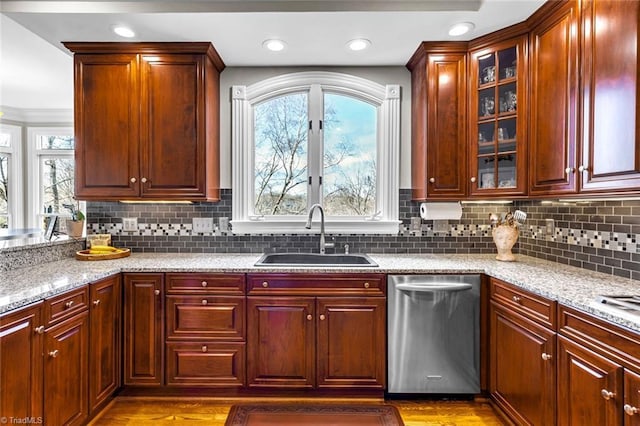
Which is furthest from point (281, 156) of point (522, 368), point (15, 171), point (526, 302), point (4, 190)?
point (4, 190)

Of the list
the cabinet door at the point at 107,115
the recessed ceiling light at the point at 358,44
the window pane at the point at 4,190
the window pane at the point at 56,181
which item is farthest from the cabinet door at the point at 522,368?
the window pane at the point at 4,190

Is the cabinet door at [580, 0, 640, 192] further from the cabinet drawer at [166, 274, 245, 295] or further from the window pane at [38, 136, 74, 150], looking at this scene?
the window pane at [38, 136, 74, 150]

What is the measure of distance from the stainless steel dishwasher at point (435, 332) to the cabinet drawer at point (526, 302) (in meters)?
0.15

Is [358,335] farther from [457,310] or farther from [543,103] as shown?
[543,103]

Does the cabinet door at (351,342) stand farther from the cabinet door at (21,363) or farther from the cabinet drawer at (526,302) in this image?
the cabinet door at (21,363)

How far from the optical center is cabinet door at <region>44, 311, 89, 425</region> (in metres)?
1.61

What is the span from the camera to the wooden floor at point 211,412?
81.1 inches

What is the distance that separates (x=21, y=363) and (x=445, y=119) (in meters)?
2.75

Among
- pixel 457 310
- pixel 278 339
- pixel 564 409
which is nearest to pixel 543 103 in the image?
pixel 457 310

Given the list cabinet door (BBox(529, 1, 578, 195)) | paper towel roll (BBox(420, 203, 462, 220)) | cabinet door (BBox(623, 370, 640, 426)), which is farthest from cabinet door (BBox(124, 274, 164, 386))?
cabinet door (BBox(529, 1, 578, 195))

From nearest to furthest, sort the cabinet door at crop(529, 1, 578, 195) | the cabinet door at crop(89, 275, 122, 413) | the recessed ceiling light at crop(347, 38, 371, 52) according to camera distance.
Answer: the cabinet door at crop(529, 1, 578, 195) < the cabinet door at crop(89, 275, 122, 413) < the recessed ceiling light at crop(347, 38, 371, 52)

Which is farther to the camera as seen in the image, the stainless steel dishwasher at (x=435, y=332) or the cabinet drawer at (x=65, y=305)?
the stainless steel dishwasher at (x=435, y=332)

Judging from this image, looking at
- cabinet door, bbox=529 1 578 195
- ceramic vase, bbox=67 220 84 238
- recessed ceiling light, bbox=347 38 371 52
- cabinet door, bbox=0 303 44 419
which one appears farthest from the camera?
ceramic vase, bbox=67 220 84 238

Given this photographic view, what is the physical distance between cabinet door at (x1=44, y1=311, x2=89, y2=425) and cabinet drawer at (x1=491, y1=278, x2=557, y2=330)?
7.79ft
